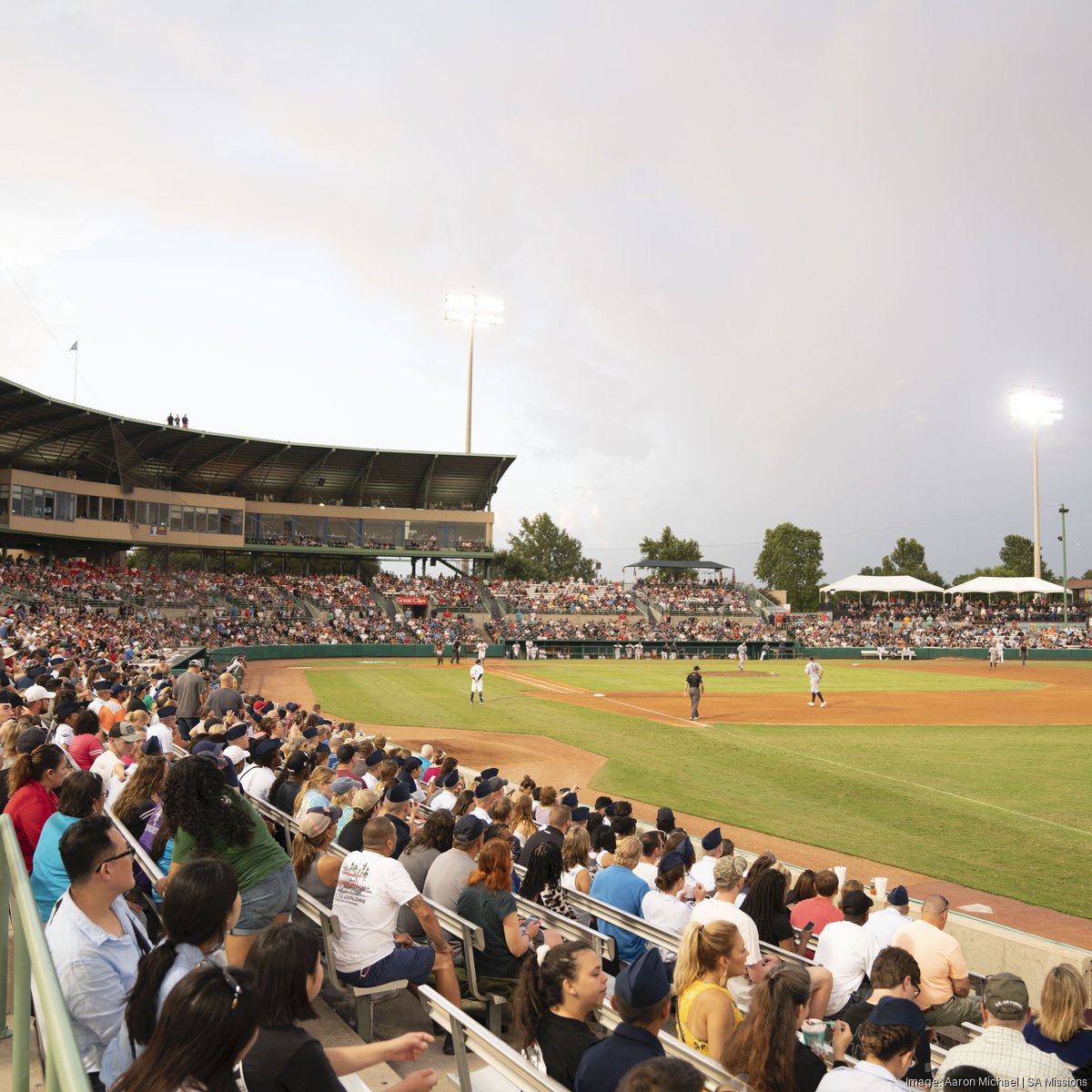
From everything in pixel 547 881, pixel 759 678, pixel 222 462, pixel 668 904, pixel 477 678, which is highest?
pixel 222 462

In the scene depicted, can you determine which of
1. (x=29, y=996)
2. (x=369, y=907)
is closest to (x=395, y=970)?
(x=369, y=907)

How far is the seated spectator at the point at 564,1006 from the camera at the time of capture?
4188 mm

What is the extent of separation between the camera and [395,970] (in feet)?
18.5

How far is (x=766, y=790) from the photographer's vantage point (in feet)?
58.7

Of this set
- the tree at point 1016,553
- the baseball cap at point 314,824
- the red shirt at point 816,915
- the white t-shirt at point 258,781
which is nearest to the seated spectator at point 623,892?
the red shirt at point 816,915

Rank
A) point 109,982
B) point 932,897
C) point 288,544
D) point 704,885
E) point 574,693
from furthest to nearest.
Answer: point 288,544
point 574,693
point 704,885
point 932,897
point 109,982

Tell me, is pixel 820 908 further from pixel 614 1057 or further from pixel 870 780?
pixel 870 780

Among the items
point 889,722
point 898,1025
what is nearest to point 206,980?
point 898,1025

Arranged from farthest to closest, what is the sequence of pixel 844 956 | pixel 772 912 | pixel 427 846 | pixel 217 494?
pixel 217 494
pixel 427 846
pixel 772 912
pixel 844 956

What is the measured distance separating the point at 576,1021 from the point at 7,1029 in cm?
308

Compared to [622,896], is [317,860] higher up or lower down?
higher up

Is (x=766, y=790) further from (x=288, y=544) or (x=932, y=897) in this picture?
(x=288, y=544)

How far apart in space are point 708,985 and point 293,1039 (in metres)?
2.45

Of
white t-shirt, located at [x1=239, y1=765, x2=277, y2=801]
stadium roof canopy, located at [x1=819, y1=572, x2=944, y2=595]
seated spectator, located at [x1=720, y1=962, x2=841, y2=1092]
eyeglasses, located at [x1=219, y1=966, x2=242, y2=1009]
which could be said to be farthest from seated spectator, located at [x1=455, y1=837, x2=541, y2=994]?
stadium roof canopy, located at [x1=819, y1=572, x2=944, y2=595]
